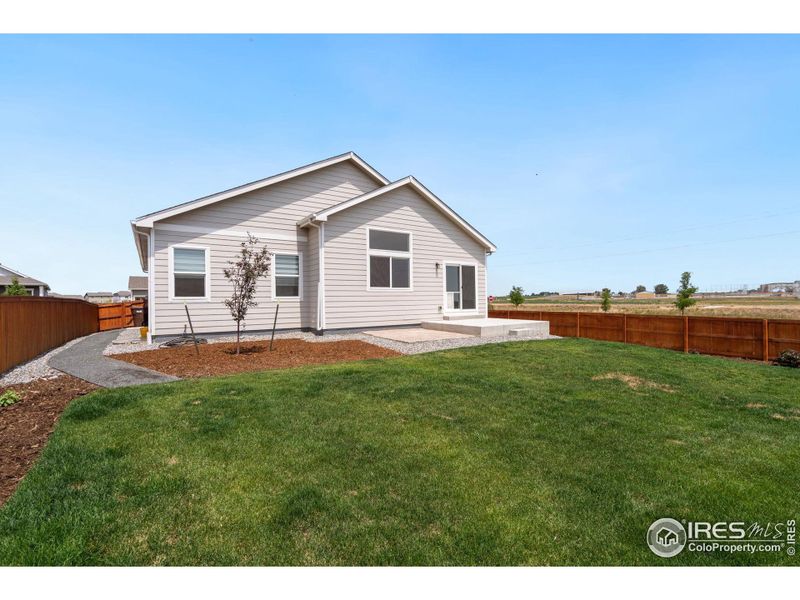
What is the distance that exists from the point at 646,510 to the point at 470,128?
40.4 ft

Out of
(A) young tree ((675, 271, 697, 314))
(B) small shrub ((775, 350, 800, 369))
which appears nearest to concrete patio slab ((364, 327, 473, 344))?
(B) small shrub ((775, 350, 800, 369))

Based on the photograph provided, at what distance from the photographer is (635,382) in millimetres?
6762

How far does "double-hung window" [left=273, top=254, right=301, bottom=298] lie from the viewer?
501 inches

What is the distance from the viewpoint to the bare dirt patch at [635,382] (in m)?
6.43

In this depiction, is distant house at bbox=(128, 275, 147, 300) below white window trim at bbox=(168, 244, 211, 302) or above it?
above

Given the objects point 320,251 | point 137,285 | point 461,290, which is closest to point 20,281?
point 137,285

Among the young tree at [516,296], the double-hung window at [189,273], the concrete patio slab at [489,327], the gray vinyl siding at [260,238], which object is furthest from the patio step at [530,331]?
the young tree at [516,296]

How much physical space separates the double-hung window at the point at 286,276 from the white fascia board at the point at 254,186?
7.83 feet

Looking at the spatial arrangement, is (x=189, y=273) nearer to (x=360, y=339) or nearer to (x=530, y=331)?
(x=360, y=339)

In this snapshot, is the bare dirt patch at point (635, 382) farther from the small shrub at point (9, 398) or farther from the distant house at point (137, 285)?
the distant house at point (137, 285)

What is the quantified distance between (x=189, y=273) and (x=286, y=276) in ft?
9.76

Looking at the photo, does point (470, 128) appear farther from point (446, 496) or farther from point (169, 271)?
point (446, 496)

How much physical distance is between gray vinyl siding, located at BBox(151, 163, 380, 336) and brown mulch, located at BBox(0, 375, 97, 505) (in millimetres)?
4669

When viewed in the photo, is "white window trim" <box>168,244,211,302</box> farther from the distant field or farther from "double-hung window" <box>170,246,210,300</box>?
the distant field
